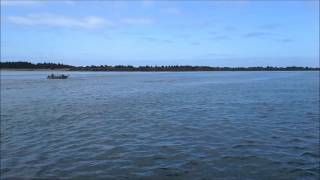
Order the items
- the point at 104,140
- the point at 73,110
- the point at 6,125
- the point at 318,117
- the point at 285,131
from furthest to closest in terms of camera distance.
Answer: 1. the point at 73,110
2. the point at 318,117
3. the point at 6,125
4. the point at 285,131
5. the point at 104,140

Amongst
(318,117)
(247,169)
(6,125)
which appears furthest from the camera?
(318,117)

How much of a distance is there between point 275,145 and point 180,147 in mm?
3443

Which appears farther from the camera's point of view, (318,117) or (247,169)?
(318,117)

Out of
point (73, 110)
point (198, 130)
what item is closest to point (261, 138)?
point (198, 130)

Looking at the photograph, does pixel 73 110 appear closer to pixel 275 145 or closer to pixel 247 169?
pixel 275 145

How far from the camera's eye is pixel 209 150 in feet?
44.2

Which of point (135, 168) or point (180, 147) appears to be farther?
point (180, 147)

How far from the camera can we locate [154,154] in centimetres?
1296

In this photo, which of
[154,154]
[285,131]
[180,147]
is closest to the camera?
[154,154]

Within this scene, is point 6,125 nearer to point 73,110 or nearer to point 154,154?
point 73,110

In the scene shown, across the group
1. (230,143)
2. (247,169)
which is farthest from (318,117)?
(247,169)

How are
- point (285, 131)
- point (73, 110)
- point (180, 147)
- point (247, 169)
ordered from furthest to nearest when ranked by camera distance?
point (73, 110), point (285, 131), point (180, 147), point (247, 169)

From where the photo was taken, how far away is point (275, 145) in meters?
14.3

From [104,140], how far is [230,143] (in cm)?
486
